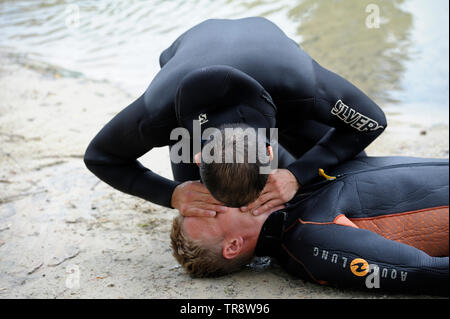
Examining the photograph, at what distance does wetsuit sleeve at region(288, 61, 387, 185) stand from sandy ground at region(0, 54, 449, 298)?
0.56 m

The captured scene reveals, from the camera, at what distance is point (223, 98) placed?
1859 millimetres

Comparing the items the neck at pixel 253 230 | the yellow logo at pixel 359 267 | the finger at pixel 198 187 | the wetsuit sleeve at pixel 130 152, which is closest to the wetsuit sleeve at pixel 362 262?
the yellow logo at pixel 359 267

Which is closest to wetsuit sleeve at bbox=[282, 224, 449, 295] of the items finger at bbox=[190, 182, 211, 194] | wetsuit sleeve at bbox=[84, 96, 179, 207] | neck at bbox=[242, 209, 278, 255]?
neck at bbox=[242, 209, 278, 255]

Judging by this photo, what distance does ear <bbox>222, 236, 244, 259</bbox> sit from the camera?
218cm

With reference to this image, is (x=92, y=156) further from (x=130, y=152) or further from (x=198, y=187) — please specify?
(x=198, y=187)

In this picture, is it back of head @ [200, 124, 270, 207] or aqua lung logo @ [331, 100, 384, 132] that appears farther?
aqua lung logo @ [331, 100, 384, 132]

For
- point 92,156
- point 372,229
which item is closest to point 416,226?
point 372,229

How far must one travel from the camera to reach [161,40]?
7469 millimetres

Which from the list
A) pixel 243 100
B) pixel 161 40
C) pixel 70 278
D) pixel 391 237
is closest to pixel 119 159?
pixel 70 278

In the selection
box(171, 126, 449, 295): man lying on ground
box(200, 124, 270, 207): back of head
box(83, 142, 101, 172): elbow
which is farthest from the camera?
box(83, 142, 101, 172): elbow

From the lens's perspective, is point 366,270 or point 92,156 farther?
point 92,156

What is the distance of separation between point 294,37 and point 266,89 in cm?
516

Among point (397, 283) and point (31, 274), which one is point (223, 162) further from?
point (31, 274)

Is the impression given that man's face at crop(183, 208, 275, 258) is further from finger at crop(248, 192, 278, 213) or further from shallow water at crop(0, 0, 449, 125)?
shallow water at crop(0, 0, 449, 125)
